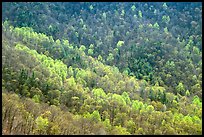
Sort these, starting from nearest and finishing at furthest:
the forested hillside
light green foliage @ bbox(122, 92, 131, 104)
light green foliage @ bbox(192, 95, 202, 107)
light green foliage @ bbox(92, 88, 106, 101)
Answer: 1. the forested hillside
2. light green foliage @ bbox(92, 88, 106, 101)
3. light green foliage @ bbox(122, 92, 131, 104)
4. light green foliage @ bbox(192, 95, 202, 107)

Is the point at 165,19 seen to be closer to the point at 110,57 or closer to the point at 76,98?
the point at 110,57

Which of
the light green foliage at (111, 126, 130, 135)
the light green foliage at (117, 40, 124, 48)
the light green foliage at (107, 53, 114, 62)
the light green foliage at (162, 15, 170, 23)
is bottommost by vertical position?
the light green foliage at (111, 126, 130, 135)

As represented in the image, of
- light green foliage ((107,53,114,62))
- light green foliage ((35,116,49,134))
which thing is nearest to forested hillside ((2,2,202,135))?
light green foliage ((35,116,49,134))

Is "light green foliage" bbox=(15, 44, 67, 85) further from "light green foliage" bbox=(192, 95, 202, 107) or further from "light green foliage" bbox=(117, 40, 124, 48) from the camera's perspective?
"light green foliage" bbox=(192, 95, 202, 107)

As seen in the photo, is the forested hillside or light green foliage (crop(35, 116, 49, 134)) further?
the forested hillside

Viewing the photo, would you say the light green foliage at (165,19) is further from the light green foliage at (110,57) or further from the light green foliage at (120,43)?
the light green foliage at (110,57)

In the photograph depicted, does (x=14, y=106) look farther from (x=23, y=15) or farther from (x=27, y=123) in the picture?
(x=23, y=15)

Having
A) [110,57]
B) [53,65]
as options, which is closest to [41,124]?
[53,65]

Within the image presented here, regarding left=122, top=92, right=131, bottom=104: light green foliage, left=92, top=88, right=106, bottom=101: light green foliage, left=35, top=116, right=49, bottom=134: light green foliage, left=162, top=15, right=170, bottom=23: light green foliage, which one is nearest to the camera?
left=35, top=116, right=49, bottom=134: light green foliage
